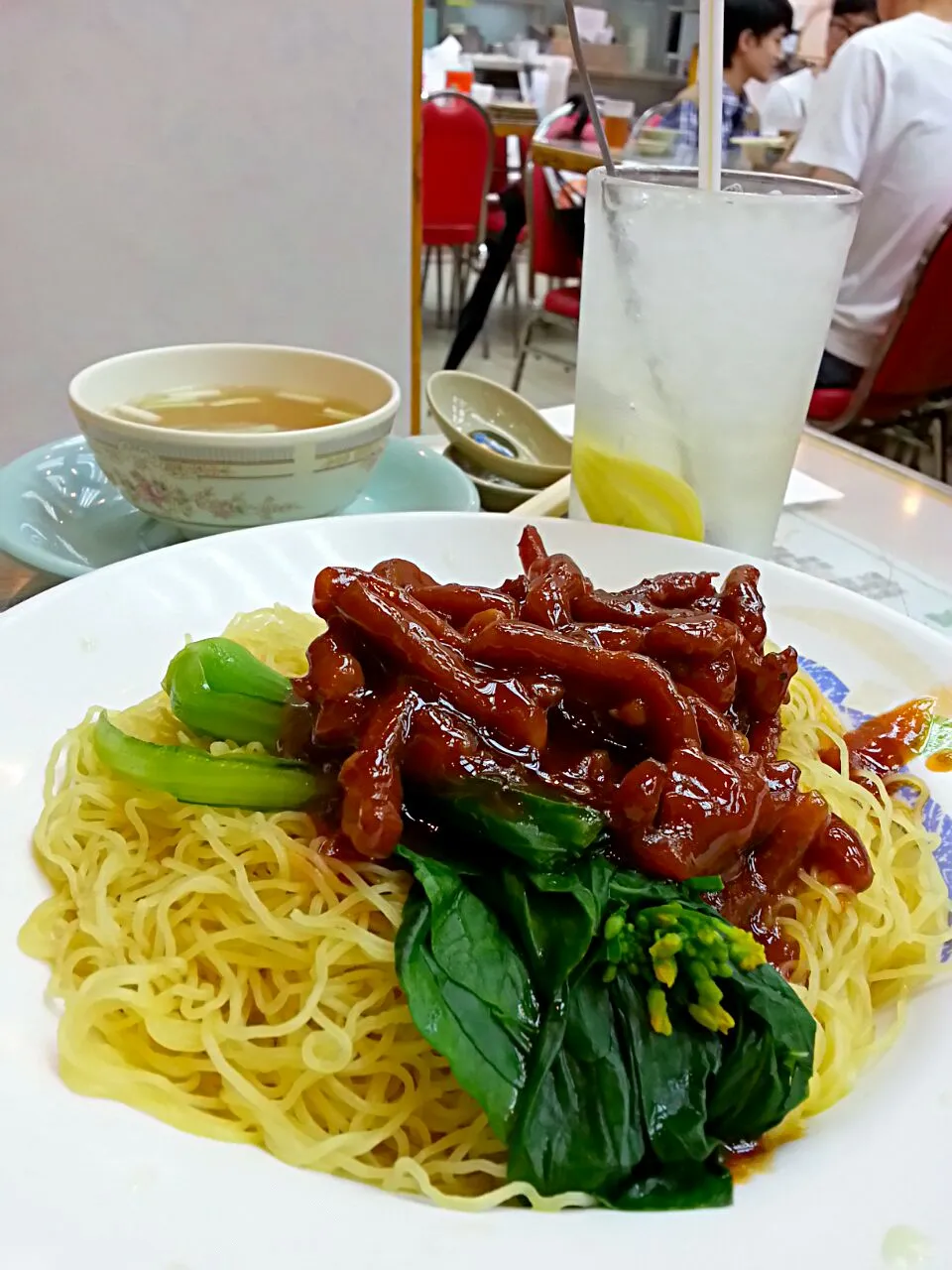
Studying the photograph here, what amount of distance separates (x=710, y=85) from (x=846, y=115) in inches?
168

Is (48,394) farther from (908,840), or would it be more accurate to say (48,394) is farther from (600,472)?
(908,840)

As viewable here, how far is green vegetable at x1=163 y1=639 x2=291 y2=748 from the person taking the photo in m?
1.40

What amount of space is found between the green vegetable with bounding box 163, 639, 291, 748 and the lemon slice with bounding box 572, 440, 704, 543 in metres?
0.97

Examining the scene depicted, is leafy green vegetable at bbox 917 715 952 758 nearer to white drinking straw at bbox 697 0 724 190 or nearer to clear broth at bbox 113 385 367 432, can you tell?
white drinking straw at bbox 697 0 724 190

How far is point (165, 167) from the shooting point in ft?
12.8

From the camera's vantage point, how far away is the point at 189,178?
3.95 metres

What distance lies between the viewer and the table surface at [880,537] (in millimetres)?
2334

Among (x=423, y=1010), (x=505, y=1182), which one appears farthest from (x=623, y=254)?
(x=505, y=1182)

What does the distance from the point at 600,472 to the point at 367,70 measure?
9.14 feet

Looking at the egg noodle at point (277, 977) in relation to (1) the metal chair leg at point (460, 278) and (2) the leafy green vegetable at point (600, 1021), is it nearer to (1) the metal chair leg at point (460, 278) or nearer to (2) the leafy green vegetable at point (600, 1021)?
(2) the leafy green vegetable at point (600, 1021)

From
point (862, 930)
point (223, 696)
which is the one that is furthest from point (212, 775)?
point (862, 930)

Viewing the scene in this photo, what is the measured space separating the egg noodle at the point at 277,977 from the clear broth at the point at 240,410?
3.10 ft

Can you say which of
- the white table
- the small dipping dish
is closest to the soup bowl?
the small dipping dish

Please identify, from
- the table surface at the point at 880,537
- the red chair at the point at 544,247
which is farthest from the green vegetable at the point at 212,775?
the red chair at the point at 544,247
